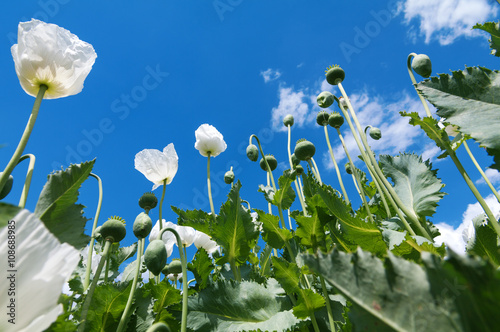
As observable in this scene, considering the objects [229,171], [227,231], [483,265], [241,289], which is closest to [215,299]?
[241,289]

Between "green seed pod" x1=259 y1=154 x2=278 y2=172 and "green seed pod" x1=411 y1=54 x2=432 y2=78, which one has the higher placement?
"green seed pod" x1=259 y1=154 x2=278 y2=172

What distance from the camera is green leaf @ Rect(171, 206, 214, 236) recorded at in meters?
→ 1.48

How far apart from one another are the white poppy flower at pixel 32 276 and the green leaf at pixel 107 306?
69 centimetres

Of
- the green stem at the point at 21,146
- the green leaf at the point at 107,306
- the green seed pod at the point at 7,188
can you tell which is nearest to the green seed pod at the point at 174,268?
the green leaf at the point at 107,306

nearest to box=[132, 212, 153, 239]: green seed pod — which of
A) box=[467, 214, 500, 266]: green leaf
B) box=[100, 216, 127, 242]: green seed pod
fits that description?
box=[100, 216, 127, 242]: green seed pod

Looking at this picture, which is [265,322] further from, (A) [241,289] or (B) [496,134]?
(B) [496,134]

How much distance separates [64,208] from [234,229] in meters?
0.68

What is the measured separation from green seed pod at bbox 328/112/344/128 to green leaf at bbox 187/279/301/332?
1.03 meters

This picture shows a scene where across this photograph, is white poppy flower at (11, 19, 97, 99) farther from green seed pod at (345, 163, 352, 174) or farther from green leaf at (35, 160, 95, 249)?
green seed pod at (345, 163, 352, 174)

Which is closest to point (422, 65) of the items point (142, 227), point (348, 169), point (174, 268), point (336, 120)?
point (336, 120)

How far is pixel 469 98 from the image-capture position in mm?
817

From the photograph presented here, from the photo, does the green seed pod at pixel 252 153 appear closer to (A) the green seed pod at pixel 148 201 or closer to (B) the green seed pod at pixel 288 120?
(B) the green seed pod at pixel 288 120

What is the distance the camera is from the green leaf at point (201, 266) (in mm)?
1346

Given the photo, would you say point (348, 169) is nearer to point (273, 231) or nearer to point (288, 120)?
point (288, 120)
